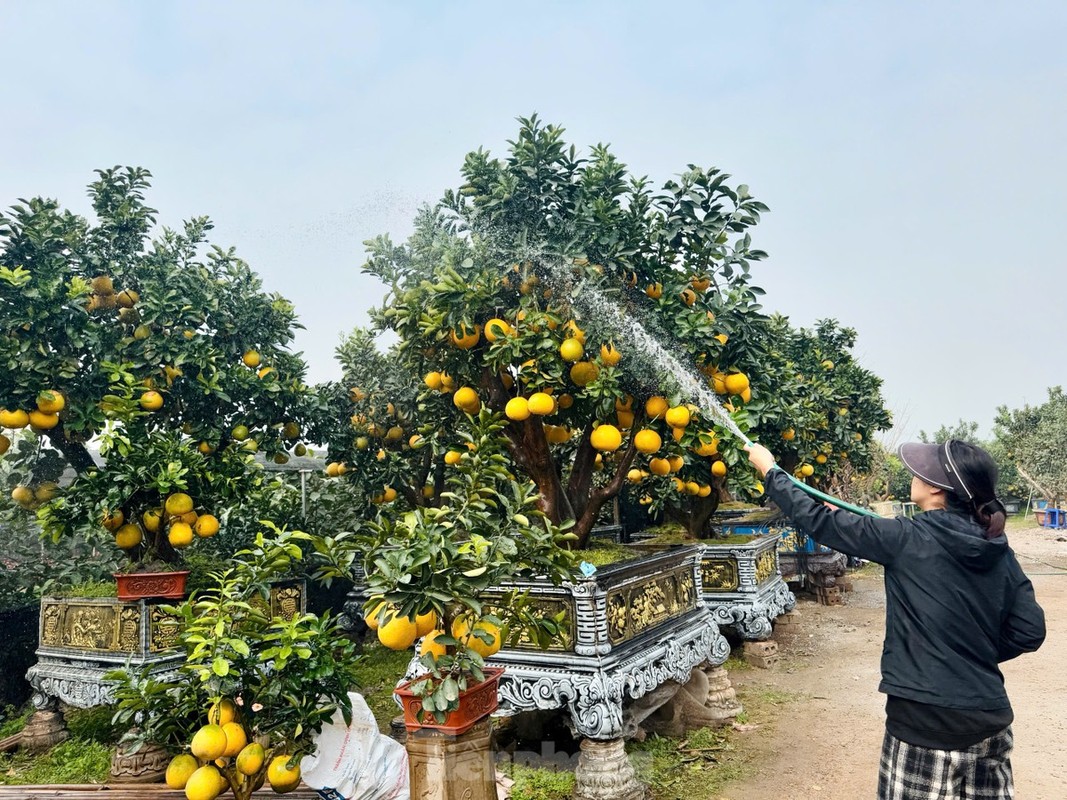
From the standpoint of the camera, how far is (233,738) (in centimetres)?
341

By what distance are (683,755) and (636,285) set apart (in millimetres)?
3547

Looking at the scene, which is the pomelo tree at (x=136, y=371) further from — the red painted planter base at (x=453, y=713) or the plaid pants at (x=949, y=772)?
the plaid pants at (x=949, y=772)

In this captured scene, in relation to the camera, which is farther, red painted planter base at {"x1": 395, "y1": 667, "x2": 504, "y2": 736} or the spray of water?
the spray of water

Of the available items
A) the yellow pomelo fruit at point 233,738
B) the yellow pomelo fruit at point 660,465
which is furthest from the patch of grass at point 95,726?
the yellow pomelo fruit at point 660,465

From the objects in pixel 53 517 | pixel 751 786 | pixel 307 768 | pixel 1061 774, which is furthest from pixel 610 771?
pixel 53 517

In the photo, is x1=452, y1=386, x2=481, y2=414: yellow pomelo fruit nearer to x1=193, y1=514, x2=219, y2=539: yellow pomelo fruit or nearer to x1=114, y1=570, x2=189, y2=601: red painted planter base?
x1=193, y1=514, x2=219, y2=539: yellow pomelo fruit

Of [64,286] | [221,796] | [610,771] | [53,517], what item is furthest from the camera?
[64,286]

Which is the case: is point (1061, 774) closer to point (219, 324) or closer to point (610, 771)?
point (610, 771)

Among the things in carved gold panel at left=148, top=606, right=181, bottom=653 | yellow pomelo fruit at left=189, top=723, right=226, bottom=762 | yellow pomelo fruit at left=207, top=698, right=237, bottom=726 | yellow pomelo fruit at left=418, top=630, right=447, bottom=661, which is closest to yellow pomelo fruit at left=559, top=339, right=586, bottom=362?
yellow pomelo fruit at left=418, top=630, right=447, bottom=661

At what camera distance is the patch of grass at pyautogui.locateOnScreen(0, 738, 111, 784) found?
5336 millimetres

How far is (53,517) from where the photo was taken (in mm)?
5504

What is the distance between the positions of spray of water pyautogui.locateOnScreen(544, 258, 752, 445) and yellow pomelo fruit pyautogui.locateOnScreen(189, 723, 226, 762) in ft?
10.3

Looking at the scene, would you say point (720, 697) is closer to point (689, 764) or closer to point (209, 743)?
point (689, 764)

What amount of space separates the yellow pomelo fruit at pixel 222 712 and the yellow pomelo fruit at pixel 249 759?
6.1 inches
